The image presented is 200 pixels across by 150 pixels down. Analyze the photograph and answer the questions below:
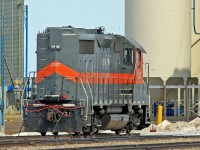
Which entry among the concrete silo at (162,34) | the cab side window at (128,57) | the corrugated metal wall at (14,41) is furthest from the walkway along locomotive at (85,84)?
the corrugated metal wall at (14,41)

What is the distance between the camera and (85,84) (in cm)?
2328

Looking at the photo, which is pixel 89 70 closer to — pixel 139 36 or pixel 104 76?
pixel 104 76

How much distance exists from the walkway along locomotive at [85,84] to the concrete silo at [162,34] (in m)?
28.7

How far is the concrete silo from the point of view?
53250 mm

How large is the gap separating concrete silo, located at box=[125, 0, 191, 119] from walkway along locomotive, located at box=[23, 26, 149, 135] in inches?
1128

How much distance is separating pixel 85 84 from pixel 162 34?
101 feet

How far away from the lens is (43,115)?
2219 centimetres

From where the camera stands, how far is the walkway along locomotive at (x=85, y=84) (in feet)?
72.7

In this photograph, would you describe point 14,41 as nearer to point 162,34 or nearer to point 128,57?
point 162,34

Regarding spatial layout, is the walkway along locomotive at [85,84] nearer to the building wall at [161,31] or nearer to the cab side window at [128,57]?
the cab side window at [128,57]

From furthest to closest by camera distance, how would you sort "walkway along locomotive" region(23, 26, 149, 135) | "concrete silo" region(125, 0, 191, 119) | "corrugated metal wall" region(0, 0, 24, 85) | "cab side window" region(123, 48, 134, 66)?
"corrugated metal wall" region(0, 0, 24, 85) → "concrete silo" region(125, 0, 191, 119) → "cab side window" region(123, 48, 134, 66) → "walkway along locomotive" region(23, 26, 149, 135)

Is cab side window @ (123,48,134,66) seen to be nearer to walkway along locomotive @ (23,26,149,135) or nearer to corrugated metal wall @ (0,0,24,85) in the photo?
walkway along locomotive @ (23,26,149,135)

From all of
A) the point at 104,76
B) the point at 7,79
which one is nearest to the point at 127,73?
the point at 104,76

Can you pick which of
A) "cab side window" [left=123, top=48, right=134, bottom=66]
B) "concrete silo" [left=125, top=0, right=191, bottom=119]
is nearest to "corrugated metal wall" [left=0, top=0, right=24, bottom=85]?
"concrete silo" [left=125, top=0, right=191, bottom=119]
